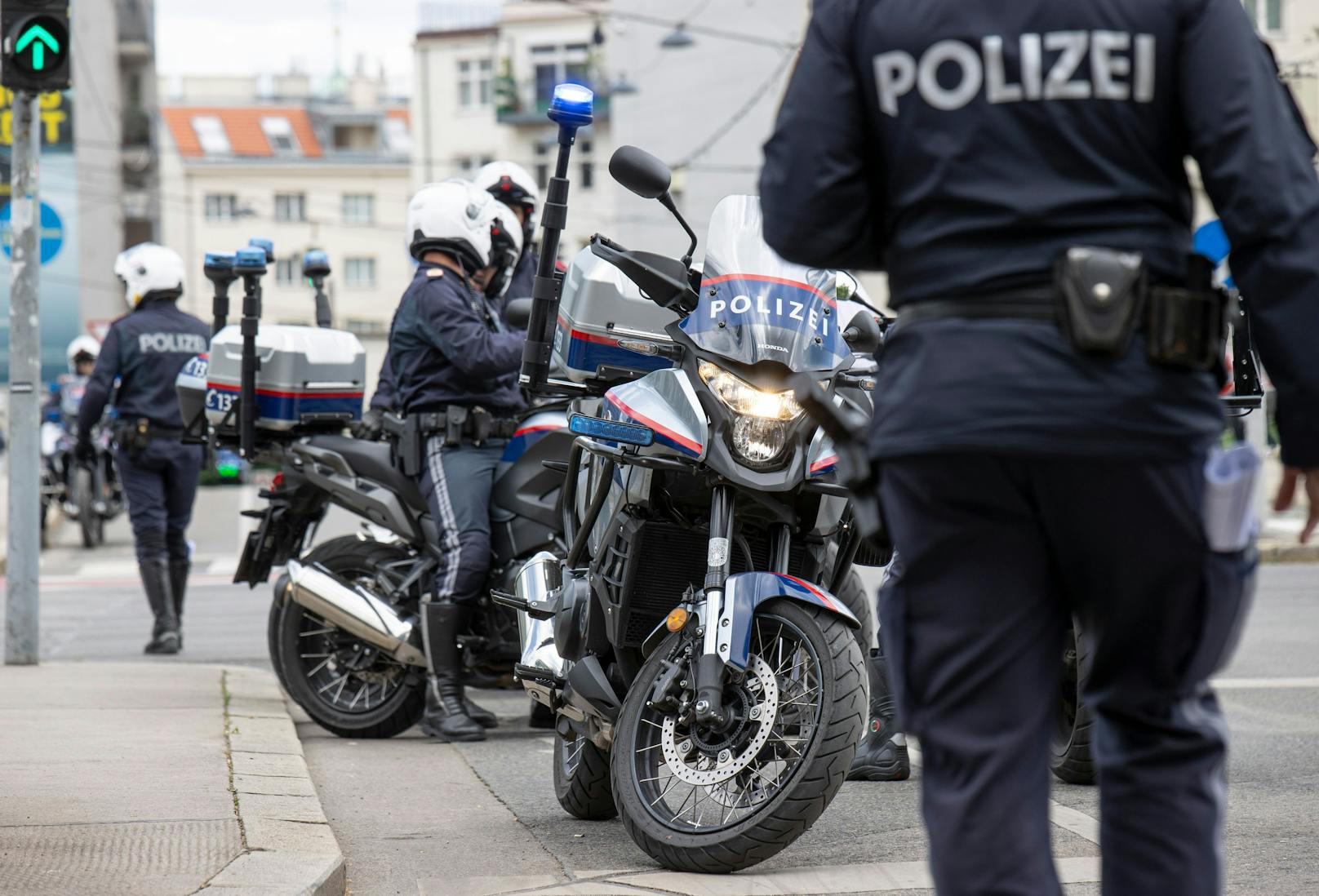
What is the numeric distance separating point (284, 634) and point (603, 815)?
2.12m

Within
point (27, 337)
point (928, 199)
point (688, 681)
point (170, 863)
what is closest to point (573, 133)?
point (688, 681)

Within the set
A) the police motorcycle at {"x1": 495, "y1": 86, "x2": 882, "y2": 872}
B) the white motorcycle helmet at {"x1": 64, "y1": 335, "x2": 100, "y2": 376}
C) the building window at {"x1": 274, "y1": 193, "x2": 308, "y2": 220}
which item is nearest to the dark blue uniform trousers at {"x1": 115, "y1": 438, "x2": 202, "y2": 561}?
the police motorcycle at {"x1": 495, "y1": 86, "x2": 882, "y2": 872}

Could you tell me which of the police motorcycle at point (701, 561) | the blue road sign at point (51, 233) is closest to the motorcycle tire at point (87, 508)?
the blue road sign at point (51, 233)

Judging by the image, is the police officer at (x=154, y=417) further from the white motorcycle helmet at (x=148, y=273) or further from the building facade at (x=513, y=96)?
the building facade at (x=513, y=96)

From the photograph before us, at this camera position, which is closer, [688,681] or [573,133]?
[688,681]

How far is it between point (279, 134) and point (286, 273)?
13040mm

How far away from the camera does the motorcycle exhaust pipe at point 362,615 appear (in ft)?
21.2

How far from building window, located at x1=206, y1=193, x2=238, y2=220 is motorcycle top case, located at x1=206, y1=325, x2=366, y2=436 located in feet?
240

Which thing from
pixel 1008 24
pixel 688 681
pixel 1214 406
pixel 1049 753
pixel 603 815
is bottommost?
pixel 603 815

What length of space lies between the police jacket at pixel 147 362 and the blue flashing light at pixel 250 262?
7.00 feet

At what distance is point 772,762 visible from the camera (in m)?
4.22

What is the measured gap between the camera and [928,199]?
2506 mm

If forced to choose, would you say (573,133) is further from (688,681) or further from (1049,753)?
(1049,753)

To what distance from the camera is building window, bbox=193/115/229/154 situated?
87.2 metres
